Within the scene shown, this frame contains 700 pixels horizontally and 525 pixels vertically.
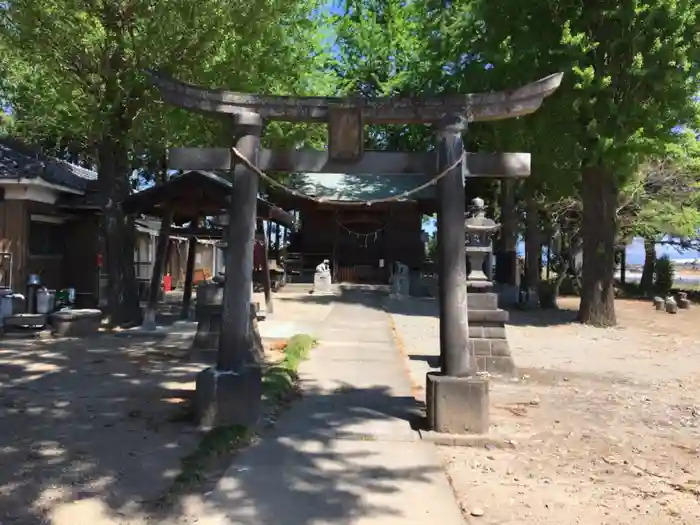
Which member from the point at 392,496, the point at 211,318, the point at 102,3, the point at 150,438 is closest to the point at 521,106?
the point at 392,496

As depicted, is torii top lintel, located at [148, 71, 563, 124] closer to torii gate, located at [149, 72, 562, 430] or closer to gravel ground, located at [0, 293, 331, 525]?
torii gate, located at [149, 72, 562, 430]

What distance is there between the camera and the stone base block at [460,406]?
20.2 feet

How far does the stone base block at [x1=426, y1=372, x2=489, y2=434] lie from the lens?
6.16 m

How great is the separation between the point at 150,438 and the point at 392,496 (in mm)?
2499

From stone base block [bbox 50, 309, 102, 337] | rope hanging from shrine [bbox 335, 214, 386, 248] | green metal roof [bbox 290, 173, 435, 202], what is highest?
green metal roof [bbox 290, 173, 435, 202]

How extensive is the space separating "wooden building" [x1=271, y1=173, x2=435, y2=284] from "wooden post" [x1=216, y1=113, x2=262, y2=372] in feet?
→ 73.4

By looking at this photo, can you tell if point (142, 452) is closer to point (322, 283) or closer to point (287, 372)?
point (287, 372)

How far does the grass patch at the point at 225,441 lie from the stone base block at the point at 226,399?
0.58 feet

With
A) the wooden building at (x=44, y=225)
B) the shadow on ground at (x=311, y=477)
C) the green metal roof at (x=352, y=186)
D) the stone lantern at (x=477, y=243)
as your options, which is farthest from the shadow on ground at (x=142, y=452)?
the green metal roof at (x=352, y=186)

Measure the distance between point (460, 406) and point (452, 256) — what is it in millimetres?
1432

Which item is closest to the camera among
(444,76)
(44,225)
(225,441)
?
(225,441)

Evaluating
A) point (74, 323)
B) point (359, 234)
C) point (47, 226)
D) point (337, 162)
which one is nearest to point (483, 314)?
point (337, 162)

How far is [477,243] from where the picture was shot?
31.0 ft

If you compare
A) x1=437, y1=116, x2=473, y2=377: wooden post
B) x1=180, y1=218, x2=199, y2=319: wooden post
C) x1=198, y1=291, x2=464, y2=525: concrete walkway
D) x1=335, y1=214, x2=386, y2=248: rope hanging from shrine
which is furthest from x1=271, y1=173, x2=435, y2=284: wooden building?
x1=437, y1=116, x2=473, y2=377: wooden post
